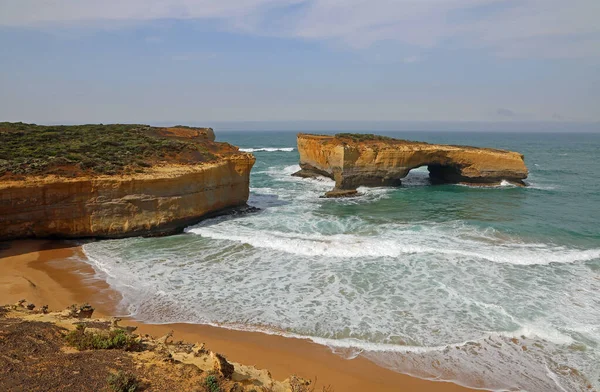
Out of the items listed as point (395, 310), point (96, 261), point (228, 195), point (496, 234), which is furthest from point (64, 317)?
point (496, 234)

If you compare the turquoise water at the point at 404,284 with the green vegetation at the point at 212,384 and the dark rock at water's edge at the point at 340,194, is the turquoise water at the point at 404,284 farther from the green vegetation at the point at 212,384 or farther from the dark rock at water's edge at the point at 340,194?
the dark rock at water's edge at the point at 340,194

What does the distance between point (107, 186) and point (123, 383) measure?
12.1 meters

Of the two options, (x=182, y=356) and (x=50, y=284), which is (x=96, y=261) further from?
(x=182, y=356)

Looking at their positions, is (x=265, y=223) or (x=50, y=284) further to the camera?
(x=265, y=223)

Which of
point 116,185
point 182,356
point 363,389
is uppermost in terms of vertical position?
point 116,185

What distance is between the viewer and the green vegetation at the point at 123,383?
4.91m

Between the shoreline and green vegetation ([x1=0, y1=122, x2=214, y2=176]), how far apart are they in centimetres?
383

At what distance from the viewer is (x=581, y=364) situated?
828cm

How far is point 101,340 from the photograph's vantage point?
20.1ft

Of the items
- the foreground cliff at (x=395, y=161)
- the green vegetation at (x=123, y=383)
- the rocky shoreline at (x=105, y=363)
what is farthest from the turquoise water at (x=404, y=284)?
the foreground cliff at (x=395, y=161)

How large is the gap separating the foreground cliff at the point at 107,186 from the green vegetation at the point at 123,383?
38.7 feet

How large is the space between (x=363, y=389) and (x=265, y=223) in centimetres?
1180

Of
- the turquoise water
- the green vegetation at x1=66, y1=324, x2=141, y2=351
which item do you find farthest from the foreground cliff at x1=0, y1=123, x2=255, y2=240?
the green vegetation at x1=66, y1=324, x2=141, y2=351

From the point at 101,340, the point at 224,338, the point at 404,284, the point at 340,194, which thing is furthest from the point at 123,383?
the point at 340,194
